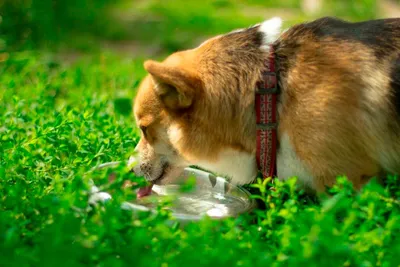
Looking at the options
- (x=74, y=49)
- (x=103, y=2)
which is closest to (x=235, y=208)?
(x=74, y=49)

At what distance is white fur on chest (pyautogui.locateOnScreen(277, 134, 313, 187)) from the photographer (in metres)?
4.04

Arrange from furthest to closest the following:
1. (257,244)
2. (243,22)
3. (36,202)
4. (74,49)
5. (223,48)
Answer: (243,22)
(74,49)
(223,48)
(36,202)
(257,244)

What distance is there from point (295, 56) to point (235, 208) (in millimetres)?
1022

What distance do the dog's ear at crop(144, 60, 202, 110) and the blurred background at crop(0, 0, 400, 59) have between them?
396 cm

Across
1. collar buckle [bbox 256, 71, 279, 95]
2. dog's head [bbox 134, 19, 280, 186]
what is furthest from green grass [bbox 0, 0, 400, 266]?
collar buckle [bbox 256, 71, 279, 95]

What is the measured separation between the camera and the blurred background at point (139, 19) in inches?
333

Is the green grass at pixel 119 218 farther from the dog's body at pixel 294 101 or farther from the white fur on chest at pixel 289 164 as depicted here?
the dog's body at pixel 294 101

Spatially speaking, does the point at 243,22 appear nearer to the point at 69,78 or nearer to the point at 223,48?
the point at 69,78

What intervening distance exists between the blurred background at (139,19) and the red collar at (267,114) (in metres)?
4.30

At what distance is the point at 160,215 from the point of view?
3324 millimetres

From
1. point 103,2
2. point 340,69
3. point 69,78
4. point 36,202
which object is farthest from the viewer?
point 103,2

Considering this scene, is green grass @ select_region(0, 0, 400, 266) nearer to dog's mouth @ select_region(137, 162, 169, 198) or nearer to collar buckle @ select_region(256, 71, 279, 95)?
dog's mouth @ select_region(137, 162, 169, 198)

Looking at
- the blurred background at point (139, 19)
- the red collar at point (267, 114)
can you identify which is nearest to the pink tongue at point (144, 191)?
the red collar at point (267, 114)

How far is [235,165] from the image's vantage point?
14.1 feet
